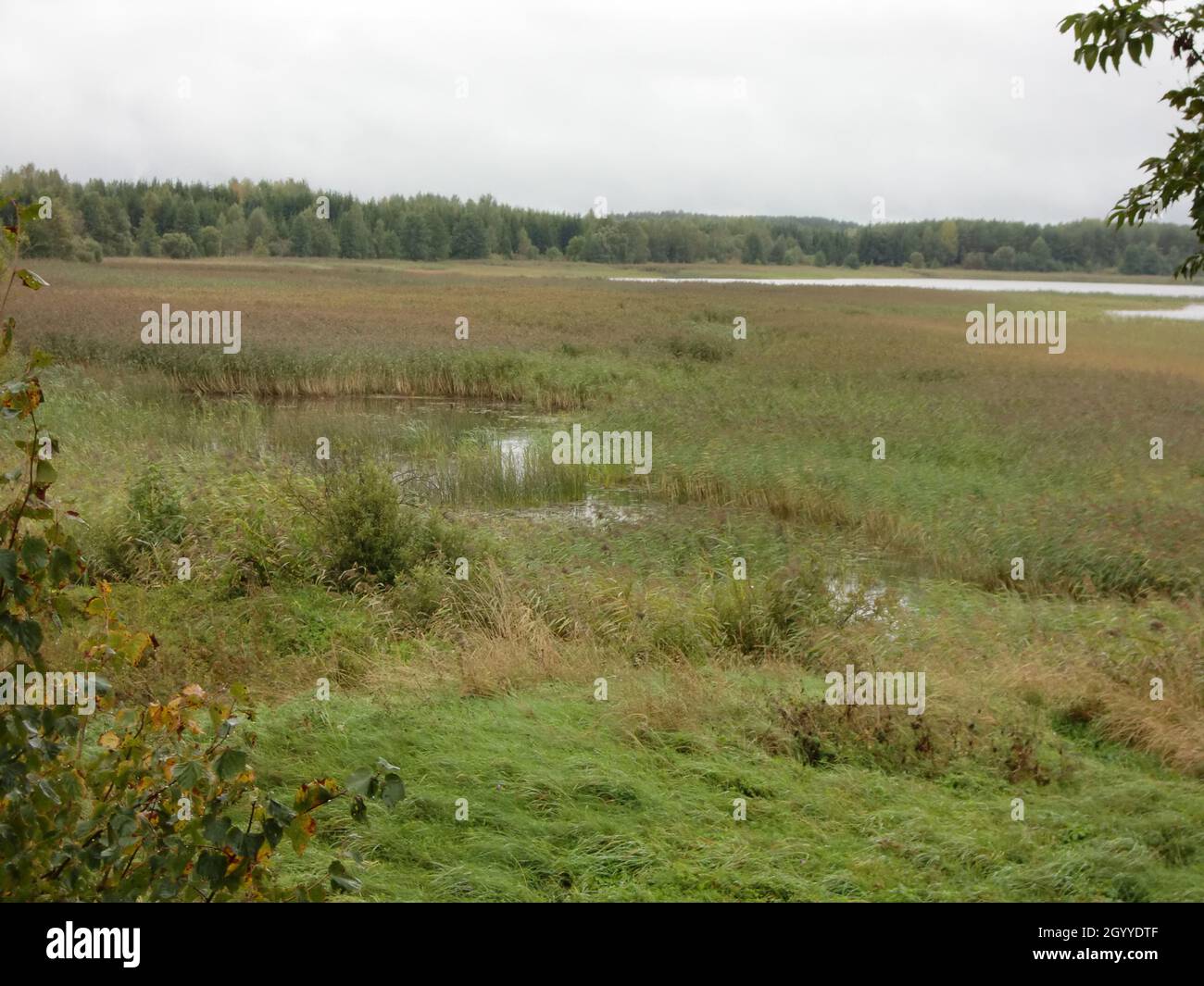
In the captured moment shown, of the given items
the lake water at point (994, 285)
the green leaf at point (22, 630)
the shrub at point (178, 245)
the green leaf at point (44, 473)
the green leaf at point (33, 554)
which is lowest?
the green leaf at point (22, 630)

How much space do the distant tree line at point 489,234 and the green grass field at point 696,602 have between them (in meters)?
6.10

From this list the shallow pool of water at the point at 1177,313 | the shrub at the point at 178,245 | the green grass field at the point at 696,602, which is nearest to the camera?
the green grass field at the point at 696,602

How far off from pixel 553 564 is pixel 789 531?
360 cm

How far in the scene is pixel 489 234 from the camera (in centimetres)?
8131

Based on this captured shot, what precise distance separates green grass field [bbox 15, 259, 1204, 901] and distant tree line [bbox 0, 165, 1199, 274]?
610 centimetres

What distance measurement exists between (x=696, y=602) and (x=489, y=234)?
249 ft

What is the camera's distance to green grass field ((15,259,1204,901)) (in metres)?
4.99

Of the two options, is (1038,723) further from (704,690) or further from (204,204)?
(204,204)

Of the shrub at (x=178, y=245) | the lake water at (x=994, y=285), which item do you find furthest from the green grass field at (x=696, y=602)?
the shrub at (x=178, y=245)

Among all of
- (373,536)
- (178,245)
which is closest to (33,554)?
(373,536)

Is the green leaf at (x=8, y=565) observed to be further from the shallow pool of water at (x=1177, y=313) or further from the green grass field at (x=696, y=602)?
the shallow pool of water at (x=1177, y=313)

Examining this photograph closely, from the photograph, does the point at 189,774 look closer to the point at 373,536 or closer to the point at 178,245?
the point at 373,536

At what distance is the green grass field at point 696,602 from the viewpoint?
499 centimetres

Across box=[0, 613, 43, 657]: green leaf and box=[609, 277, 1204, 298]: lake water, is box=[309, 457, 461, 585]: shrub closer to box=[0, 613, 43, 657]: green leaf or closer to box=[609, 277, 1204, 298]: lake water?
box=[0, 613, 43, 657]: green leaf
